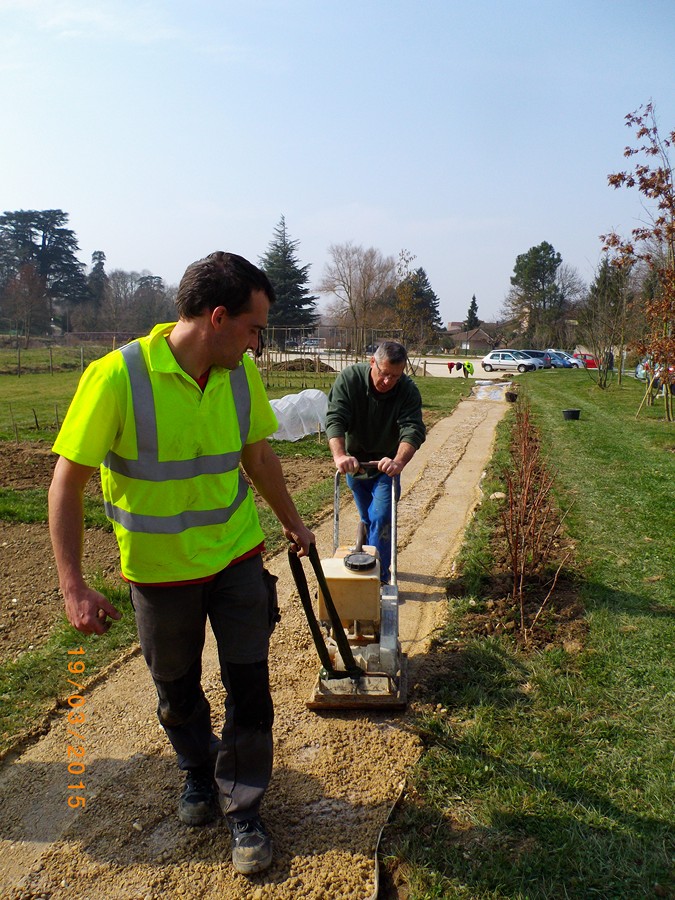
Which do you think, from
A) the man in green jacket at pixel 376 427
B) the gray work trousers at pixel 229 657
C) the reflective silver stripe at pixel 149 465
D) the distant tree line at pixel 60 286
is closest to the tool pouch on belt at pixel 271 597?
the gray work trousers at pixel 229 657

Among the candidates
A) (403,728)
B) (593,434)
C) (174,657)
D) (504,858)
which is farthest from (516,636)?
(593,434)

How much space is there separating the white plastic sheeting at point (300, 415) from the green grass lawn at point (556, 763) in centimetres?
831

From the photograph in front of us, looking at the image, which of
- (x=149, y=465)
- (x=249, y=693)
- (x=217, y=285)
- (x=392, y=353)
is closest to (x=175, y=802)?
(x=249, y=693)

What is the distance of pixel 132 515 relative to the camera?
245 cm

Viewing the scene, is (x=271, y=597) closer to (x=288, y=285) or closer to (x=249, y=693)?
(x=249, y=693)

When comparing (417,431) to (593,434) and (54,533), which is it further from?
(593,434)

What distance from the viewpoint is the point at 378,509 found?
4781 millimetres

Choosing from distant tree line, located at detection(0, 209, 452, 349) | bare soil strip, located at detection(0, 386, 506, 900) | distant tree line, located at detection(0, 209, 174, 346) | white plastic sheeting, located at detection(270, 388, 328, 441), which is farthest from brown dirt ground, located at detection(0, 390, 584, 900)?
distant tree line, located at detection(0, 209, 174, 346)

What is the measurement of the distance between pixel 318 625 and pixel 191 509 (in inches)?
50.4

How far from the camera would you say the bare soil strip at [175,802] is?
2576 mm

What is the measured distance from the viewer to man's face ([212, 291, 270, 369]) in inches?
96.4

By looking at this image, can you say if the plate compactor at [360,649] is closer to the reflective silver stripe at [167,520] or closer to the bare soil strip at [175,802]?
the bare soil strip at [175,802]

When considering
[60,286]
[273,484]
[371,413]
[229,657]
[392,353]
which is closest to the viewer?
[229,657]

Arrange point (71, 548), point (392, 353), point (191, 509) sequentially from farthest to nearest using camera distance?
point (392, 353), point (191, 509), point (71, 548)
